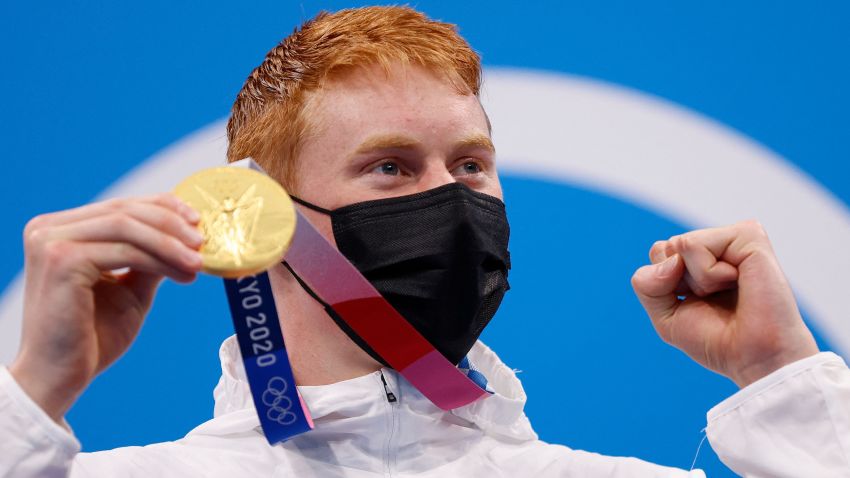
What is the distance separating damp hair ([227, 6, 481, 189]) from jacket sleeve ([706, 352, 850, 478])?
85 cm

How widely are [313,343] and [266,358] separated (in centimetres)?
39

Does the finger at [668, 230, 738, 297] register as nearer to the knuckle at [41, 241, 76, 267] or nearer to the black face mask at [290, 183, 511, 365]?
the black face mask at [290, 183, 511, 365]

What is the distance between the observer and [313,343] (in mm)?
1808

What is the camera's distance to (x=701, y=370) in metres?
2.53

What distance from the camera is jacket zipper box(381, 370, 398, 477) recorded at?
1671 millimetres

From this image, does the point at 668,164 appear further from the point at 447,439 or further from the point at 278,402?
the point at 278,402

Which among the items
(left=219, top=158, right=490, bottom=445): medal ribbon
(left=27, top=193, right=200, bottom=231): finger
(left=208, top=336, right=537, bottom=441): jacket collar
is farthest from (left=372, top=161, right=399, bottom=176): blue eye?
(left=27, top=193, right=200, bottom=231): finger

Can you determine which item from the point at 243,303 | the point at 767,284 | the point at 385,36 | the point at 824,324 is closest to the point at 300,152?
the point at 385,36

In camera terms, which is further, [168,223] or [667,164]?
[667,164]

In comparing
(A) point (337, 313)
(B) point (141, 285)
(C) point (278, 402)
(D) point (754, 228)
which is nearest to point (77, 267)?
(B) point (141, 285)

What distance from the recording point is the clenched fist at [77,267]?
1.16 m

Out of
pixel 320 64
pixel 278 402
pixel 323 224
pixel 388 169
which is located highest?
pixel 320 64

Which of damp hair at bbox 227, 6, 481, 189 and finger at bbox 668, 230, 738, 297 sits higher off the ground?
damp hair at bbox 227, 6, 481, 189

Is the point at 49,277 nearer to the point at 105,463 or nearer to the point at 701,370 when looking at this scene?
the point at 105,463
